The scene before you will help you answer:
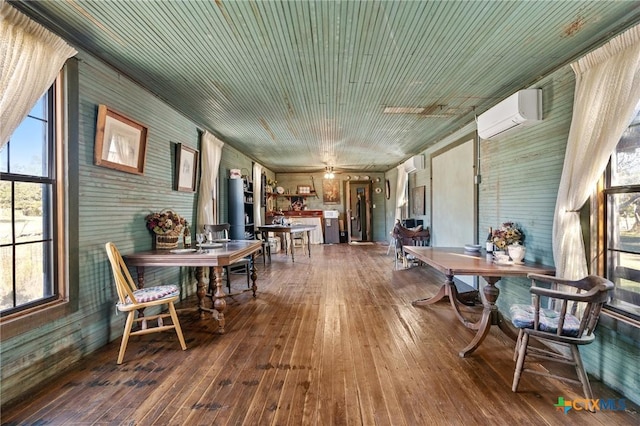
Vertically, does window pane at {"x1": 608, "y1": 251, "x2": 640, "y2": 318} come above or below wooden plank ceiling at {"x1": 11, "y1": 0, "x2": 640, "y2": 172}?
below

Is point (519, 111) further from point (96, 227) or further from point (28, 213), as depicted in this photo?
point (28, 213)

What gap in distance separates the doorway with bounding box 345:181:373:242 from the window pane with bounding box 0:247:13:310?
29.5 feet

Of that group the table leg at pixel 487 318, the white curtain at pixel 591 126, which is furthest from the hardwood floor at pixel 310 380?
the white curtain at pixel 591 126

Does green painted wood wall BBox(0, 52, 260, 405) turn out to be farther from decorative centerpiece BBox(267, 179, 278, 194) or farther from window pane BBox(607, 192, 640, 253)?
decorative centerpiece BBox(267, 179, 278, 194)

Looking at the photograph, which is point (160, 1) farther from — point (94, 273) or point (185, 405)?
point (185, 405)

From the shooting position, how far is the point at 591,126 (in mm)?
2098

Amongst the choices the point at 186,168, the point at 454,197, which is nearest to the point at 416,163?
the point at 454,197

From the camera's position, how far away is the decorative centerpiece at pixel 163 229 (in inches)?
122

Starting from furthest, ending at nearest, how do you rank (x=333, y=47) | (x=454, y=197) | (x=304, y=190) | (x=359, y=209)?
1. (x=359, y=209)
2. (x=304, y=190)
3. (x=454, y=197)
4. (x=333, y=47)

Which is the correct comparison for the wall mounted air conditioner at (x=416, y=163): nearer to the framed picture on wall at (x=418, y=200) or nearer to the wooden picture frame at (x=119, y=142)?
the framed picture on wall at (x=418, y=200)

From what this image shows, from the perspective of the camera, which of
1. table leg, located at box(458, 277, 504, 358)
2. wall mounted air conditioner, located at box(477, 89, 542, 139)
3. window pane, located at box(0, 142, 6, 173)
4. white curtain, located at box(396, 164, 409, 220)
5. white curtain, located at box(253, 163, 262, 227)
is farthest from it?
white curtain, located at box(396, 164, 409, 220)

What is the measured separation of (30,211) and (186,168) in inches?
79.3

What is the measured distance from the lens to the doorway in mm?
10531

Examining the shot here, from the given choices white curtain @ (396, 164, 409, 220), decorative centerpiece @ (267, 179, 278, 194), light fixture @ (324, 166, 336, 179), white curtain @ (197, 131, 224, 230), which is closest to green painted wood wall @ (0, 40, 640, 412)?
white curtain @ (197, 131, 224, 230)
